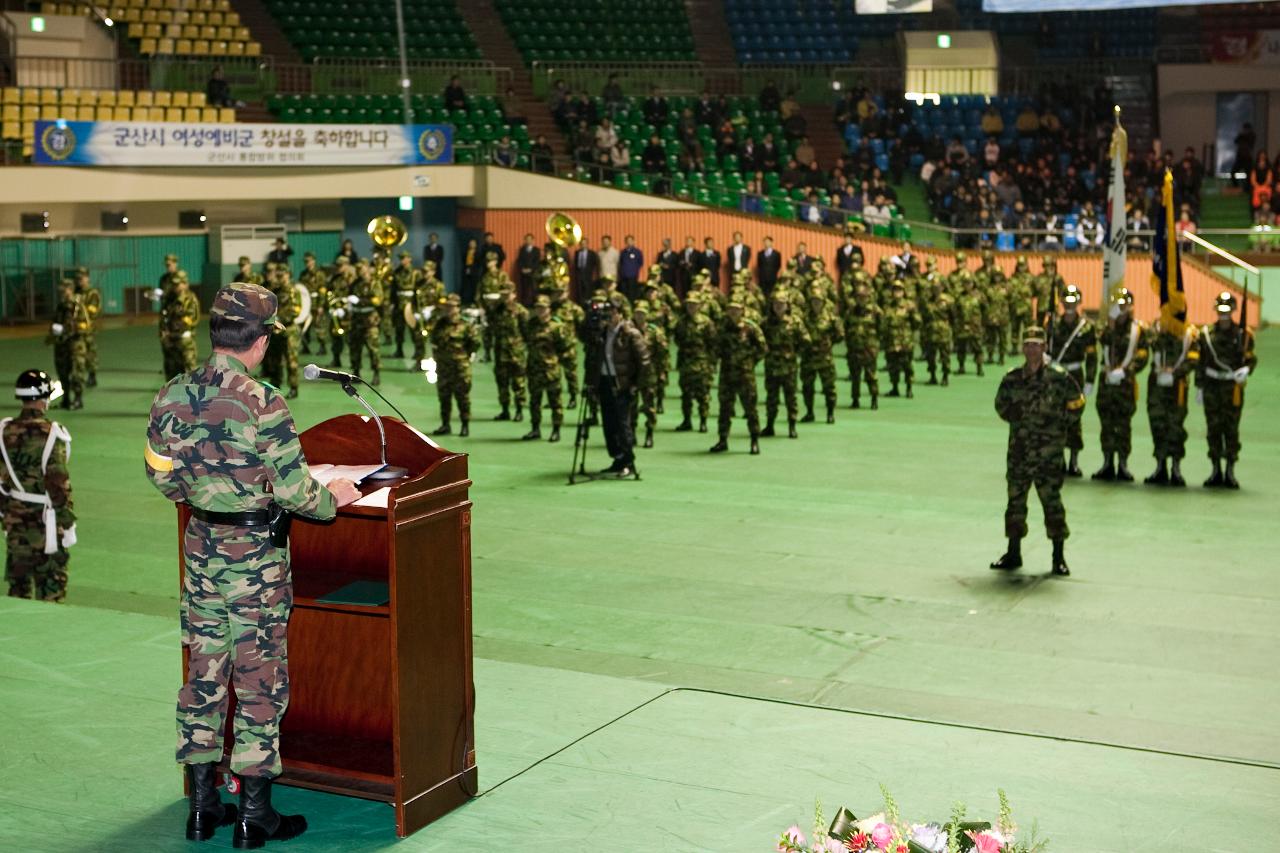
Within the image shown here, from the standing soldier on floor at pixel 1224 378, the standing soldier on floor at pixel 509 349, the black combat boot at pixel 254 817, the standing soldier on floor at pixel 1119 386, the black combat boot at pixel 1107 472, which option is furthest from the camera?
the standing soldier on floor at pixel 509 349

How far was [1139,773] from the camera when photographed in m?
6.67

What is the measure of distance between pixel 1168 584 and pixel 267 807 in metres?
7.85

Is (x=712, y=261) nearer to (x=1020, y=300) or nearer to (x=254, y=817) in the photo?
(x=1020, y=300)

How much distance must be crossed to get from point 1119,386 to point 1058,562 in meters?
4.25

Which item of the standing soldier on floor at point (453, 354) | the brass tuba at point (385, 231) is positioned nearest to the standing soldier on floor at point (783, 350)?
the standing soldier on floor at point (453, 354)

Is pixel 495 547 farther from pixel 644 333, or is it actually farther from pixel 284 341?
pixel 284 341

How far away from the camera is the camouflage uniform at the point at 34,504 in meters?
9.48

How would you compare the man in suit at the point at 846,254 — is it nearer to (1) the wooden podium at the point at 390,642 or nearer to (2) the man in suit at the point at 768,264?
(2) the man in suit at the point at 768,264

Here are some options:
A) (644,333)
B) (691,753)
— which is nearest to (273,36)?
(644,333)

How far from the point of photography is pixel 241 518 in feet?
17.7

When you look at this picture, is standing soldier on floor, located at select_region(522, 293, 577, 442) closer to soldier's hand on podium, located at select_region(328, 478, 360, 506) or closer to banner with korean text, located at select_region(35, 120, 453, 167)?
soldier's hand on podium, located at select_region(328, 478, 360, 506)

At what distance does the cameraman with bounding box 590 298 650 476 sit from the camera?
16016 millimetres

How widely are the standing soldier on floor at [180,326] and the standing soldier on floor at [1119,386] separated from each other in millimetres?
11339

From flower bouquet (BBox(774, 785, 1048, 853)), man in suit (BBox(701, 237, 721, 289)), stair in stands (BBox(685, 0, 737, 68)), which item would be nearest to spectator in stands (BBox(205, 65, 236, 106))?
man in suit (BBox(701, 237, 721, 289))
